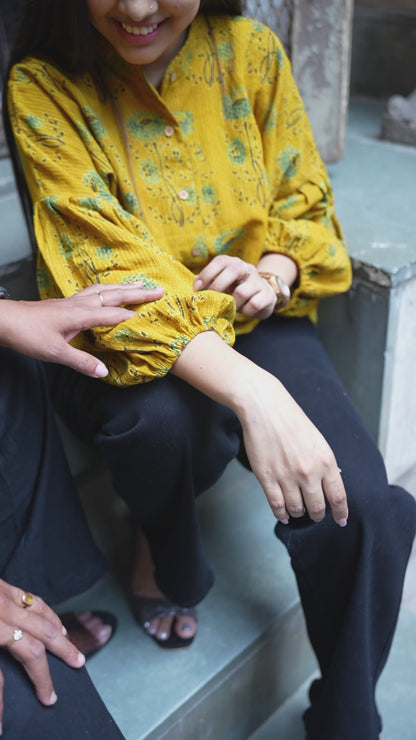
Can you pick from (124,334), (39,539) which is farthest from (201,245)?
(39,539)

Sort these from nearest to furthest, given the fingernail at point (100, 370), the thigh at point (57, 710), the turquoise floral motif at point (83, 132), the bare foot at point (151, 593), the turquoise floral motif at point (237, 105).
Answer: the thigh at point (57, 710)
the fingernail at point (100, 370)
the turquoise floral motif at point (83, 132)
the turquoise floral motif at point (237, 105)
the bare foot at point (151, 593)

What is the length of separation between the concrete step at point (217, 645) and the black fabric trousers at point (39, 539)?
198mm

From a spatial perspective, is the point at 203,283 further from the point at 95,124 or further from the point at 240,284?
the point at 95,124

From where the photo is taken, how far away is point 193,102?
108cm

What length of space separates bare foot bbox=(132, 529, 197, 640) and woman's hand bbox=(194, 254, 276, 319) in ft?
1.72

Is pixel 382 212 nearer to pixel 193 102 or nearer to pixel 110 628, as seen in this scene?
pixel 193 102

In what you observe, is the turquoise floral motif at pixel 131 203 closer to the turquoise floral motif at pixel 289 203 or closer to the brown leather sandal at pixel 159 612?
the turquoise floral motif at pixel 289 203

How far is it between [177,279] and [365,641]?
1.89ft

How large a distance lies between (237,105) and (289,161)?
0.13 m

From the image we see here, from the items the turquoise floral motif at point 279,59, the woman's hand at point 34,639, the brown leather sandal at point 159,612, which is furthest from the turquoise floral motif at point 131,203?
the brown leather sandal at point 159,612

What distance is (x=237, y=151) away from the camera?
1.11m

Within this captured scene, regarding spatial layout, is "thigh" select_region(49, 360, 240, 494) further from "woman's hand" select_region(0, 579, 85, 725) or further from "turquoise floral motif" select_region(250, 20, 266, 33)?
"turquoise floral motif" select_region(250, 20, 266, 33)

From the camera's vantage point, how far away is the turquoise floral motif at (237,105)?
3.58 ft

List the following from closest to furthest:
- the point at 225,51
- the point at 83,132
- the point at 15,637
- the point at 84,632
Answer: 1. the point at 15,637
2. the point at 83,132
3. the point at 225,51
4. the point at 84,632
